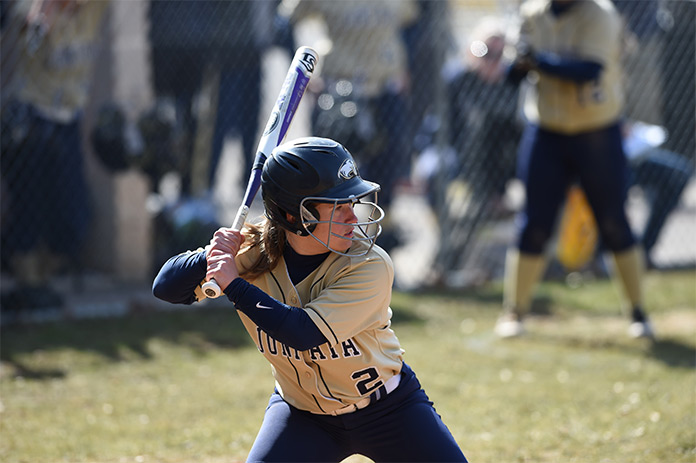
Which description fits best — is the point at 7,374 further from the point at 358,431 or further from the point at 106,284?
the point at 358,431

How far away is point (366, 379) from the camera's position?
2.72 m

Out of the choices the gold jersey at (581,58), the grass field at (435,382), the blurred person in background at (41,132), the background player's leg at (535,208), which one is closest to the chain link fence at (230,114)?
the blurred person in background at (41,132)

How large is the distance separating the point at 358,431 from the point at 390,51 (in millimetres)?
4404

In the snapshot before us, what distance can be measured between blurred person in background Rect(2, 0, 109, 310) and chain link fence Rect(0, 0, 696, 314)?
0.03 ft

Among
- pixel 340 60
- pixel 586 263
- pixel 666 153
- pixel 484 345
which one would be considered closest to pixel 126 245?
pixel 340 60

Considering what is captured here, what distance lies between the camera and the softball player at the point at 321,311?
8.63 feet

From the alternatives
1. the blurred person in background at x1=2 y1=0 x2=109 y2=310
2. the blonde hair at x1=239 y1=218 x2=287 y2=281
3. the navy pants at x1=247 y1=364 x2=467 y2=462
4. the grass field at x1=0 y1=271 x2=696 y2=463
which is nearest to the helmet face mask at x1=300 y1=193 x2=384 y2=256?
the blonde hair at x1=239 y1=218 x2=287 y2=281

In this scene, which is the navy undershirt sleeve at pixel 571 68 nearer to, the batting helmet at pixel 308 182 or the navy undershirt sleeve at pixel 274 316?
the batting helmet at pixel 308 182

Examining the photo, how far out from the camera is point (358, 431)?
108 inches

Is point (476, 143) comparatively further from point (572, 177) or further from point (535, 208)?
point (535, 208)

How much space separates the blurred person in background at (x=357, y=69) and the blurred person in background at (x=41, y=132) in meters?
1.60

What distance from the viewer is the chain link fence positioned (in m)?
6.16

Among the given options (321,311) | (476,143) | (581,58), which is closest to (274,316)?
(321,311)

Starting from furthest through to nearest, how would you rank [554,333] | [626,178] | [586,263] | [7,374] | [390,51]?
[586,263] → [390,51] → [554,333] → [626,178] → [7,374]
